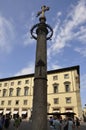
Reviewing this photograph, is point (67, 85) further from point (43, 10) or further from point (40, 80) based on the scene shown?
point (40, 80)

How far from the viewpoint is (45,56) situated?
37.1ft

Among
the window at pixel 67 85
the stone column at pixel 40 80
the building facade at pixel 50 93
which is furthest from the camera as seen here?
the window at pixel 67 85

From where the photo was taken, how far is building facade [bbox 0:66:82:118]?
42375 millimetres

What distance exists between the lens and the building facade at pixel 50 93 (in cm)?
4238

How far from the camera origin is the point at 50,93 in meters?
46.0

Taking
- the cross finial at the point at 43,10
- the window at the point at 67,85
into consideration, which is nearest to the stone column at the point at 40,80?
the cross finial at the point at 43,10

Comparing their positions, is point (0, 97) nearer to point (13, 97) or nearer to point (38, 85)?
point (13, 97)

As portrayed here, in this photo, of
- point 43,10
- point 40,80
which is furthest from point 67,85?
point 40,80

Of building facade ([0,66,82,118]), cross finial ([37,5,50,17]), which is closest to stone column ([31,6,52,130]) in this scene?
cross finial ([37,5,50,17])

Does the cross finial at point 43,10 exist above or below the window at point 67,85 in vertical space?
above

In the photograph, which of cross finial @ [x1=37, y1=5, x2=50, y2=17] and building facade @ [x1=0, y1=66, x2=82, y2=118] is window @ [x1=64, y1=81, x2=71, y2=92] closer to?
building facade @ [x1=0, y1=66, x2=82, y2=118]

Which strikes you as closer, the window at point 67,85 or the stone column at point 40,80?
the stone column at point 40,80

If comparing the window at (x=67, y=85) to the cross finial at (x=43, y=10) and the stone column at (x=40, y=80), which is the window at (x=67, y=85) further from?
the stone column at (x=40, y=80)

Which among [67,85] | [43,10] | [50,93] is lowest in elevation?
[50,93]
